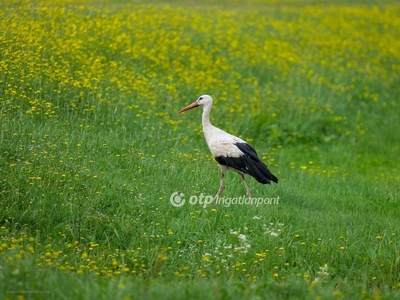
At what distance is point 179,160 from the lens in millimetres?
9383

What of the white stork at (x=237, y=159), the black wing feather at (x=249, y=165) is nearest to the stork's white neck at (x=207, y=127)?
the white stork at (x=237, y=159)

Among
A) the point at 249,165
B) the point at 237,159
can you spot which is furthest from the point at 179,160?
the point at 249,165

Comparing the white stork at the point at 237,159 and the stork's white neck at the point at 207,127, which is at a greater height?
the stork's white neck at the point at 207,127

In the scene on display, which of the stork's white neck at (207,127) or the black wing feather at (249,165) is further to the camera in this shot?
the stork's white neck at (207,127)

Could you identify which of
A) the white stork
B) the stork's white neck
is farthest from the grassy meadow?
the stork's white neck

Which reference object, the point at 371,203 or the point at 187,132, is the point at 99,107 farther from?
the point at 371,203

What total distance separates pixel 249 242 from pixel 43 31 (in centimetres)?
699

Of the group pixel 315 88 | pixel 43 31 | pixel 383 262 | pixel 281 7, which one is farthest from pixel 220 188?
pixel 281 7

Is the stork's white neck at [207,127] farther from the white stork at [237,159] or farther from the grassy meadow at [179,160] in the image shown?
the grassy meadow at [179,160]

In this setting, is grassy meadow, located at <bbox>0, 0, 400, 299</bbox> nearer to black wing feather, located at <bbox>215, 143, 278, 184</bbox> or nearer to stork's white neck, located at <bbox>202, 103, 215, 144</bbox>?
black wing feather, located at <bbox>215, 143, 278, 184</bbox>

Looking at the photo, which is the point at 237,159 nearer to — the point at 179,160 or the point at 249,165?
the point at 249,165

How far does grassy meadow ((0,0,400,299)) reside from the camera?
663 centimetres

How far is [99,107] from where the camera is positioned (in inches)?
410

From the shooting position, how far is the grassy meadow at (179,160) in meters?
6.63
